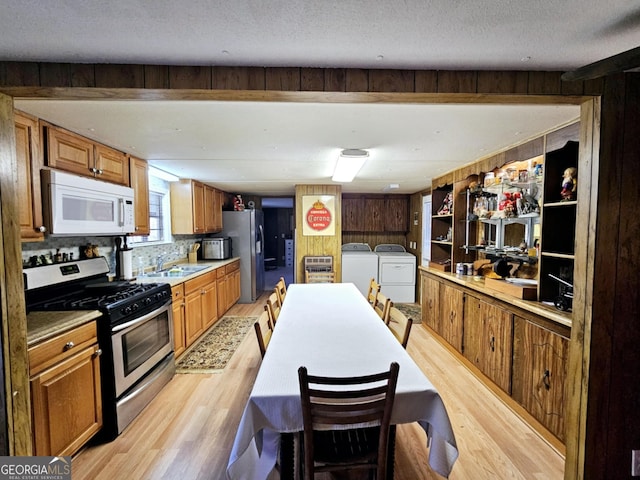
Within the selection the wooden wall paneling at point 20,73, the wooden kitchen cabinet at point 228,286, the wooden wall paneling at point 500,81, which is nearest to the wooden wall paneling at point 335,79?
the wooden wall paneling at point 500,81

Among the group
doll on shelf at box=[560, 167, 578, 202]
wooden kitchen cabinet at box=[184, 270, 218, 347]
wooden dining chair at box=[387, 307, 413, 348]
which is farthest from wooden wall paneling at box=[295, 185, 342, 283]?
doll on shelf at box=[560, 167, 578, 202]

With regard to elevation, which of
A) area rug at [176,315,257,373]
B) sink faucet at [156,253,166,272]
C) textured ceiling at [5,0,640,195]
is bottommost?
area rug at [176,315,257,373]

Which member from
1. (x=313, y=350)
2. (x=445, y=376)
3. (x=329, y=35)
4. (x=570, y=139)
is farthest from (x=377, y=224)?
(x=329, y=35)

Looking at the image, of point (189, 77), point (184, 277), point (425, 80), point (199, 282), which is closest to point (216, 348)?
point (199, 282)

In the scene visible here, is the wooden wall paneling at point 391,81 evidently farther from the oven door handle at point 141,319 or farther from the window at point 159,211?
the window at point 159,211

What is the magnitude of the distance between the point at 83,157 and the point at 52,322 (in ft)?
4.25

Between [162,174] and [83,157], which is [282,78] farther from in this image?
[162,174]

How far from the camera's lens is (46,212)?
187cm

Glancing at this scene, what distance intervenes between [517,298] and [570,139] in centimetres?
117

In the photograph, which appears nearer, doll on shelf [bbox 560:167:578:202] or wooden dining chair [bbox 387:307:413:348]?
wooden dining chair [bbox 387:307:413:348]

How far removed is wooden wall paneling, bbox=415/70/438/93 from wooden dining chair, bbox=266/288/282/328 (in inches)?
63.1

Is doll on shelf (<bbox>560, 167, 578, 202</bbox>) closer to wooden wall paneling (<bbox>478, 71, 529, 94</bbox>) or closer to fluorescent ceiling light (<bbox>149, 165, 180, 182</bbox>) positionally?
wooden wall paneling (<bbox>478, 71, 529, 94</bbox>)

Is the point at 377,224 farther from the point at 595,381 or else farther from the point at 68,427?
the point at 68,427

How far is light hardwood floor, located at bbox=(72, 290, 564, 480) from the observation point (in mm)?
1669
